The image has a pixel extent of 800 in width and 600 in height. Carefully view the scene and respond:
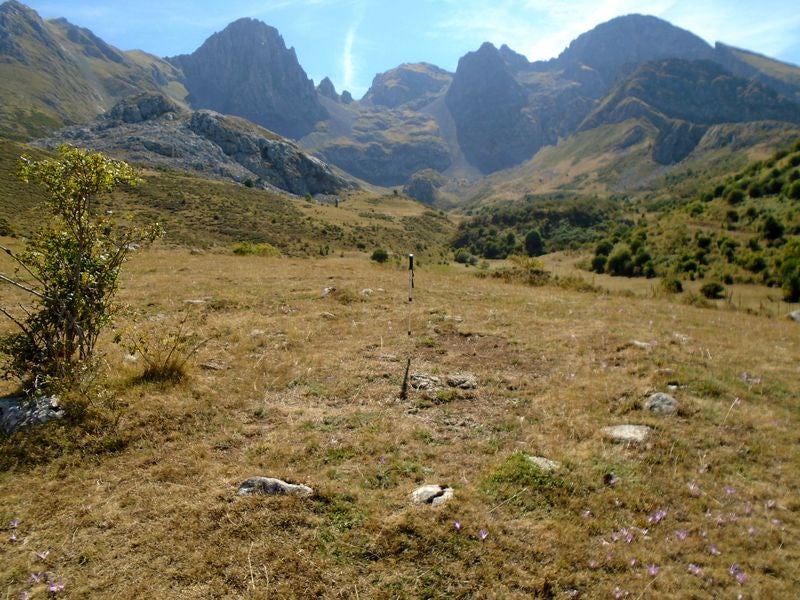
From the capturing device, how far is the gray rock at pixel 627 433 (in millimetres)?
7660

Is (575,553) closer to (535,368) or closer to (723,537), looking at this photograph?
(723,537)

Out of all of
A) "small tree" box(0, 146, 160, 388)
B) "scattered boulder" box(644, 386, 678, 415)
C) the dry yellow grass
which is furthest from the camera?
"scattered boulder" box(644, 386, 678, 415)

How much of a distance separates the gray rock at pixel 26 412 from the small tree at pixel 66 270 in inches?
13.1

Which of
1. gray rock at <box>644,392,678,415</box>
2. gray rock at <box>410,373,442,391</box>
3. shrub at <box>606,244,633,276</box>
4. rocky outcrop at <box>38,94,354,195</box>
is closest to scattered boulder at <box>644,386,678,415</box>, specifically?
gray rock at <box>644,392,678,415</box>

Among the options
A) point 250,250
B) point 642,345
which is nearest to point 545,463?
point 642,345

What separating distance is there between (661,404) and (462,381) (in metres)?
3.81

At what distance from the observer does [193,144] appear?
6339 inches

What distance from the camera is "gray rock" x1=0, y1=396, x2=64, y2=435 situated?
732 centimetres

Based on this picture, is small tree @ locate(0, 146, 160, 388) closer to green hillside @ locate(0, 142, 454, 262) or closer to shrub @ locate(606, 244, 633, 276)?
green hillside @ locate(0, 142, 454, 262)

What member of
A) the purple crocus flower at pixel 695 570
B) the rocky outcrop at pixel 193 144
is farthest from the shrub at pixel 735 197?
the rocky outcrop at pixel 193 144

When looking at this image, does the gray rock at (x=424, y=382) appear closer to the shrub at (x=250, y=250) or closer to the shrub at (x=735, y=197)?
the shrub at (x=250, y=250)

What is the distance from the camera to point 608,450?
7398mm

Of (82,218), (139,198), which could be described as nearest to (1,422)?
(82,218)

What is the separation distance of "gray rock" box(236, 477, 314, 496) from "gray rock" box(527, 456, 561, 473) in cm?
331
